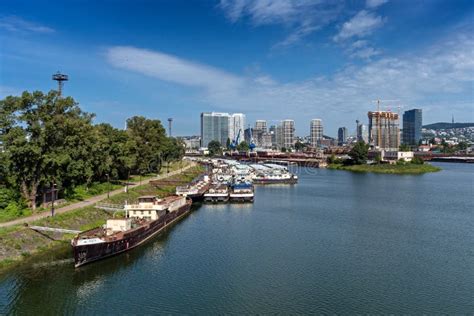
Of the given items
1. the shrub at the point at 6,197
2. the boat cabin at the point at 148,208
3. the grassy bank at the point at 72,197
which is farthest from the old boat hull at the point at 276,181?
the shrub at the point at 6,197

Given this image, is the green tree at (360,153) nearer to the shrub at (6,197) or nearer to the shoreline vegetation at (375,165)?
the shoreline vegetation at (375,165)

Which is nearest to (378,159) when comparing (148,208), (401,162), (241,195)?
(401,162)

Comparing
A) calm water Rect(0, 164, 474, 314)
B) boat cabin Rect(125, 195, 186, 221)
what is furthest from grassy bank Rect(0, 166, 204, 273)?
boat cabin Rect(125, 195, 186, 221)

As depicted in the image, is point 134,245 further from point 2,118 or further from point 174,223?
point 2,118

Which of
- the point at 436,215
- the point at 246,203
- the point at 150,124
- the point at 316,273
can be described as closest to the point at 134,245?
the point at 316,273

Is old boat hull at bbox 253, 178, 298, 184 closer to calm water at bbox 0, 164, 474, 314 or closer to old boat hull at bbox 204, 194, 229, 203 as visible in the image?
old boat hull at bbox 204, 194, 229, 203
